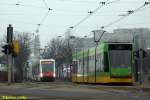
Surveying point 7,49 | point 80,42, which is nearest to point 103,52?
point 7,49

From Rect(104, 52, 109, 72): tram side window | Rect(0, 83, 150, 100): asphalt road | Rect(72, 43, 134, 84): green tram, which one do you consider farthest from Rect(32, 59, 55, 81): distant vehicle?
Rect(0, 83, 150, 100): asphalt road

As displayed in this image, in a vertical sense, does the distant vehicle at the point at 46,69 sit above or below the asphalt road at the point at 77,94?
above

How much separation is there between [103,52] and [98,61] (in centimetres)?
188

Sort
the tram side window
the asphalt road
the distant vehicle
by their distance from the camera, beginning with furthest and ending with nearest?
the distant vehicle, the tram side window, the asphalt road

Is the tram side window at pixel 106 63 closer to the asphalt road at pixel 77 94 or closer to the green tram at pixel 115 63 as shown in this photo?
the green tram at pixel 115 63

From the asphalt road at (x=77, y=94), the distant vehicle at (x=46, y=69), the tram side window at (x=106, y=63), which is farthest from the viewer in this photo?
the distant vehicle at (x=46, y=69)

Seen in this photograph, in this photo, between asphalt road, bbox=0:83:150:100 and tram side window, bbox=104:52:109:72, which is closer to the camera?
asphalt road, bbox=0:83:150:100

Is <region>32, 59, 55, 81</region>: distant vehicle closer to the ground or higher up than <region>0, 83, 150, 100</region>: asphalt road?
higher up

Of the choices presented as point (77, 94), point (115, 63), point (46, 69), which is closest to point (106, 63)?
point (115, 63)

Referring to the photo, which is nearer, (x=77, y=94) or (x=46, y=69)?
(x=77, y=94)

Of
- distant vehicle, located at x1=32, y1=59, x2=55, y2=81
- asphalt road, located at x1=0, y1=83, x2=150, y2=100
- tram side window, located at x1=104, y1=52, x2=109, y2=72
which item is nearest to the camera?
asphalt road, located at x1=0, y1=83, x2=150, y2=100

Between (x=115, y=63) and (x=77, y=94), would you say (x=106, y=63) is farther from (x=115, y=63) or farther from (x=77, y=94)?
(x=77, y=94)

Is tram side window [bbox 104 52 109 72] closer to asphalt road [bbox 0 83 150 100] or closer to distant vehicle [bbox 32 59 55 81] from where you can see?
→ asphalt road [bbox 0 83 150 100]

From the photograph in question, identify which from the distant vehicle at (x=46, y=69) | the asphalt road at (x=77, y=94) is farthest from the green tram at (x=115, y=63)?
the distant vehicle at (x=46, y=69)
